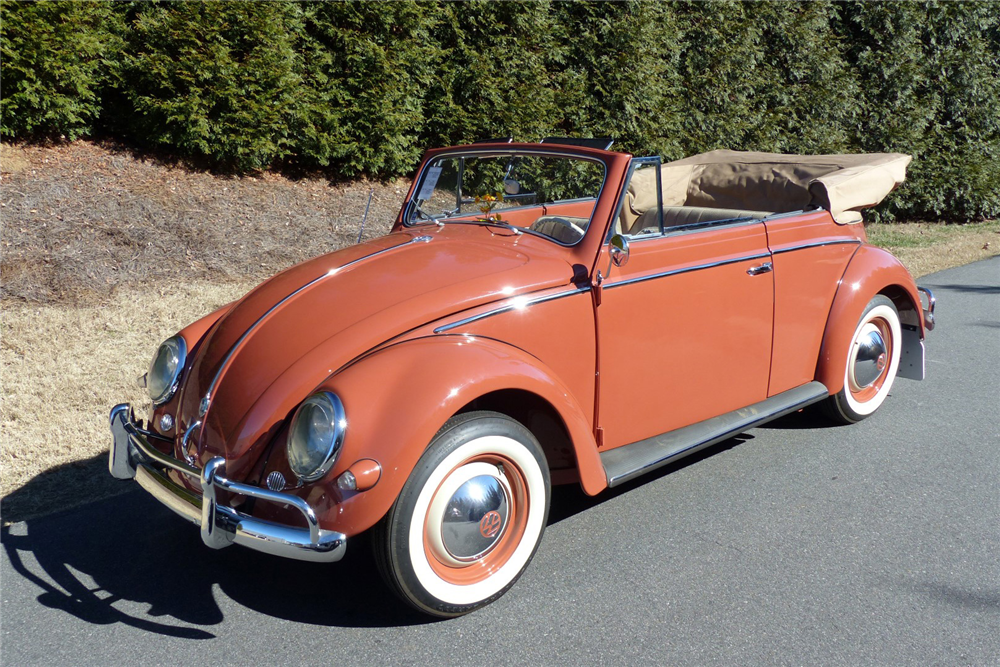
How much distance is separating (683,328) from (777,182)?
1614 mm

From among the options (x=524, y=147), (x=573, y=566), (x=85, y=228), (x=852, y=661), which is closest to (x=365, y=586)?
(x=573, y=566)

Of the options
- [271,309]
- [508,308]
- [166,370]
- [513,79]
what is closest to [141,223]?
[513,79]

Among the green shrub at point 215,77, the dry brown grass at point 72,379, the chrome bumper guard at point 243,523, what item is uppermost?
the green shrub at point 215,77

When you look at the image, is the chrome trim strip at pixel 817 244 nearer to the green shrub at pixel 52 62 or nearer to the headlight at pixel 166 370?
the headlight at pixel 166 370

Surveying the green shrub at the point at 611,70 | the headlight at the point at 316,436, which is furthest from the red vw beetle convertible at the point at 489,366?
the green shrub at the point at 611,70

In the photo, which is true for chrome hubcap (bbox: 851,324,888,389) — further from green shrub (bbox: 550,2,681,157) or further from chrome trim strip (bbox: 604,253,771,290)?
green shrub (bbox: 550,2,681,157)

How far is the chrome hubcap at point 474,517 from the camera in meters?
2.68

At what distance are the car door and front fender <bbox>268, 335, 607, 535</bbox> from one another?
0.50m

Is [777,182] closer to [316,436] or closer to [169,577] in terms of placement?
[316,436]

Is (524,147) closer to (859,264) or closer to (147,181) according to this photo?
(859,264)

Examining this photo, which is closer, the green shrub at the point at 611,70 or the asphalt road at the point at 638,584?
the asphalt road at the point at 638,584

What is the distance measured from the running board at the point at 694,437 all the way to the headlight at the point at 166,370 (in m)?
1.66

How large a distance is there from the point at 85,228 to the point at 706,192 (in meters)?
4.62

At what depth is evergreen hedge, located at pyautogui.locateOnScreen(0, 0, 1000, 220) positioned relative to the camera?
6707 mm
